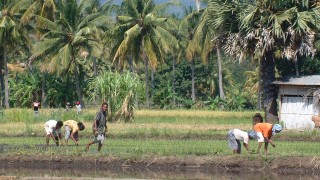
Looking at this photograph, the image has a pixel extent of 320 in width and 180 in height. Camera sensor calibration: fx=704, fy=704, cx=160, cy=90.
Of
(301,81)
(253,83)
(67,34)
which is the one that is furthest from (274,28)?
(253,83)

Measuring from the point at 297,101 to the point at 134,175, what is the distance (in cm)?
1527

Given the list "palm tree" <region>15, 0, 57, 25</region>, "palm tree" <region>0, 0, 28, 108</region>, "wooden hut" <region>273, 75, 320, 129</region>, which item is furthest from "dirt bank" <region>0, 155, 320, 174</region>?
"palm tree" <region>15, 0, 57, 25</region>

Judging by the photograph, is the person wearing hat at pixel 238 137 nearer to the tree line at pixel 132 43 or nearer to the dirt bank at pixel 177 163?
the dirt bank at pixel 177 163

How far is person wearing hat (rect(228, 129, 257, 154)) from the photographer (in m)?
18.1

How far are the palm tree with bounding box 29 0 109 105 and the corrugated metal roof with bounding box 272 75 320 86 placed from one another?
780 inches

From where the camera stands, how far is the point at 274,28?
28.8 m

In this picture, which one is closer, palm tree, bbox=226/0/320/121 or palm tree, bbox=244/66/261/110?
palm tree, bbox=226/0/320/121

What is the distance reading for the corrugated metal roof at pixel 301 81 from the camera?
2984 centimetres

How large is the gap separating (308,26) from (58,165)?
14.7 metres

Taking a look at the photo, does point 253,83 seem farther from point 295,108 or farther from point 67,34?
point 295,108

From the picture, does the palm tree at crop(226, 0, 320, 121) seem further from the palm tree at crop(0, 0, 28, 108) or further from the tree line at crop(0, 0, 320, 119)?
the palm tree at crop(0, 0, 28, 108)

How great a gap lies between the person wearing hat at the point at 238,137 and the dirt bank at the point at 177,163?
0.57 meters

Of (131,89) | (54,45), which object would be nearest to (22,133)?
(131,89)

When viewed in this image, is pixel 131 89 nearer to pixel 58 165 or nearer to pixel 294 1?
pixel 294 1
